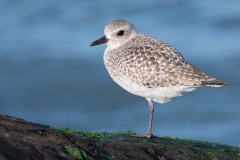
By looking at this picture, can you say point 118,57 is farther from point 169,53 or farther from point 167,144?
point 167,144

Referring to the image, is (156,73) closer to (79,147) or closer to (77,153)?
(79,147)

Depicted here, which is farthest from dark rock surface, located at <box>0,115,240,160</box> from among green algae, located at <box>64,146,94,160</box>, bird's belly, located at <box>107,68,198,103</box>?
bird's belly, located at <box>107,68,198,103</box>

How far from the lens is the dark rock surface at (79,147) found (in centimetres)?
637

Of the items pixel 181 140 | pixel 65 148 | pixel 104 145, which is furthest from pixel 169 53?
pixel 65 148

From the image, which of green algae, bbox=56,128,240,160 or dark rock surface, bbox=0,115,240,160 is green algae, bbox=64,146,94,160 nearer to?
dark rock surface, bbox=0,115,240,160

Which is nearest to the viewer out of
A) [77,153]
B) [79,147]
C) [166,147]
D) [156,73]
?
[77,153]

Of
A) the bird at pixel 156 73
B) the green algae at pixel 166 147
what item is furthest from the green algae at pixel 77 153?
the bird at pixel 156 73

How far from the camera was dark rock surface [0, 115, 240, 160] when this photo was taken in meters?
6.37

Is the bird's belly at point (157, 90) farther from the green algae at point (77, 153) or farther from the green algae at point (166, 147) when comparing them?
the green algae at point (77, 153)

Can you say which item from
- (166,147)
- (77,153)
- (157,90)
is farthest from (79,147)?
(157,90)

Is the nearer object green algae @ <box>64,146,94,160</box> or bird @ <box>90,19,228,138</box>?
green algae @ <box>64,146,94,160</box>

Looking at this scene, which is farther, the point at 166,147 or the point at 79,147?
the point at 166,147

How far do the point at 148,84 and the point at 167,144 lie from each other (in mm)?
1365

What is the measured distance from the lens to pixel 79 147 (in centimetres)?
701
